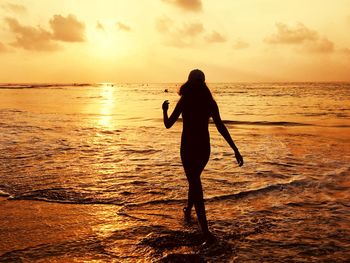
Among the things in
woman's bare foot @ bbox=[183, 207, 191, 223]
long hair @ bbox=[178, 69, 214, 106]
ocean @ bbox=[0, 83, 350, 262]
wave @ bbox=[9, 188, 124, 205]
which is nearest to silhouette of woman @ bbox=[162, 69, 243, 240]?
long hair @ bbox=[178, 69, 214, 106]

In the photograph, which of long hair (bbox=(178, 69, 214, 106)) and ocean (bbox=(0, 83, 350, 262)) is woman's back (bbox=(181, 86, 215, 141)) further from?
ocean (bbox=(0, 83, 350, 262))

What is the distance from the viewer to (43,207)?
20.0ft

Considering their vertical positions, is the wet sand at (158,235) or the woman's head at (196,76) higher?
the woman's head at (196,76)

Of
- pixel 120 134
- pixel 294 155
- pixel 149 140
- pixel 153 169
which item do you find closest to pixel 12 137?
pixel 120 134

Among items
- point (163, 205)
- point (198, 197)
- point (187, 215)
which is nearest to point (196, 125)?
point (198, 197)

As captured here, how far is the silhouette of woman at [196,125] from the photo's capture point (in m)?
4.79

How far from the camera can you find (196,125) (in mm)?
4859

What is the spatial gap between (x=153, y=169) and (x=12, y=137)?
7.94 meters

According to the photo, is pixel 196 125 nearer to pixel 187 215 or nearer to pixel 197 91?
pixel 197 91

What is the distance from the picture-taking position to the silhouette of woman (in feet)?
15.7

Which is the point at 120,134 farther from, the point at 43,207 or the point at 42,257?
the point at 42,257

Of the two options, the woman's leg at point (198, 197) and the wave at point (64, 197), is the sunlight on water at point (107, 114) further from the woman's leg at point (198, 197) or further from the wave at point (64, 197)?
the woman's leg at point (198, 197)

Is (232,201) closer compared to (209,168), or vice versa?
(232,201)

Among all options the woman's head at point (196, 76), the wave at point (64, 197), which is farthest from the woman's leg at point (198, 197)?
the wave at point (64, 197)
